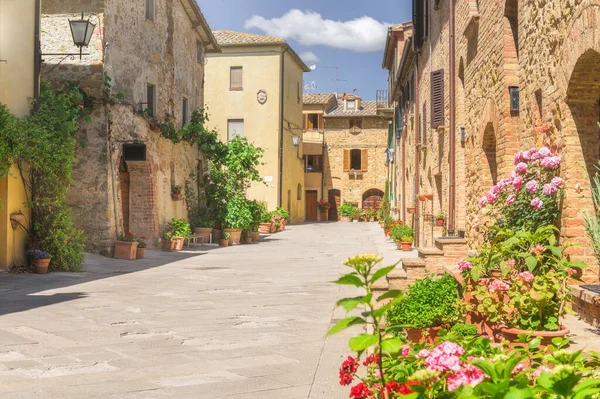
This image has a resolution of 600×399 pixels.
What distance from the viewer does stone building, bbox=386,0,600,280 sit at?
5586 mm

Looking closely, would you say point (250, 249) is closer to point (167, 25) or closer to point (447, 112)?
point (167, 25)

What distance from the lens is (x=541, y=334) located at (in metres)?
4.17

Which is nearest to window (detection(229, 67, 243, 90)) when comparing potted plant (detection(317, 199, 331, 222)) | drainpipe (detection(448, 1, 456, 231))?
potted plant (detection(317, 199, 331, 222))

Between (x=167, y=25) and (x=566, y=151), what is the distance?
15.5 m

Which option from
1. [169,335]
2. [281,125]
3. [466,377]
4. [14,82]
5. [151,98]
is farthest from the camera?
[281,125]

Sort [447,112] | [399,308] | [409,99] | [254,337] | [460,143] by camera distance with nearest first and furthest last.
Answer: [399,308], [254,337], [460,143], [447,112], [409,99]

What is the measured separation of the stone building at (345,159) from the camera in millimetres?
44688

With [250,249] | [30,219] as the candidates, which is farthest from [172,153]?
[30,219]

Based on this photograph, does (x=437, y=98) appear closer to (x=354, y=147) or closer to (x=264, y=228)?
(x=264, y=228)

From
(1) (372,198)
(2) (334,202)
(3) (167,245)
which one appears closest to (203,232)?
(3) (167,245)

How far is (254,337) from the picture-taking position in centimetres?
657

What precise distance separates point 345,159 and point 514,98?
3728cm

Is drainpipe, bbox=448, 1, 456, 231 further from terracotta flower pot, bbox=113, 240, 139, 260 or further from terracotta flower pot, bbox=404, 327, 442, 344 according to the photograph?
terracotta flower pot, bbox=113, 240, 139, 260

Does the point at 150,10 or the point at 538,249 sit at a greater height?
the point at 150,10
